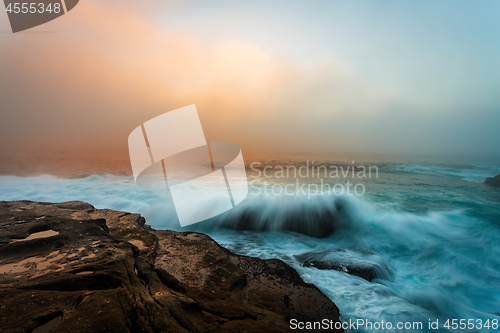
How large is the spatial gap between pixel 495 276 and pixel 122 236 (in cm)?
1269

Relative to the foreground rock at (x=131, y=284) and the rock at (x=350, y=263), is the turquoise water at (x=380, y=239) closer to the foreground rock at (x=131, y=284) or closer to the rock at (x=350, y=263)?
the rock at (x=350, y=263)

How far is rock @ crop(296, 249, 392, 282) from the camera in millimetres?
6395

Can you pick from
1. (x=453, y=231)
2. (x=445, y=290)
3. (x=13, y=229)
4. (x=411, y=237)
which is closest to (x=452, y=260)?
(x=411, y=237)

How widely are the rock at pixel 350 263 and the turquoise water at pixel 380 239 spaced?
8 centimetres

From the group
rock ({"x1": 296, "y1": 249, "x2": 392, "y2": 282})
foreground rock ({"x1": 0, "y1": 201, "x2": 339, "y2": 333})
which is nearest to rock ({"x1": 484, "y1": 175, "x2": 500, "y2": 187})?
rock ({"x1": 296, "y1": 249, "x2": 392, "y2": 282})

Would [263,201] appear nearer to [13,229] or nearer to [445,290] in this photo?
[445,290]

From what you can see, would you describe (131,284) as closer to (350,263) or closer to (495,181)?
(350,263)

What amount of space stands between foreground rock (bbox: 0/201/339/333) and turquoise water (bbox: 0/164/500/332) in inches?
75.0

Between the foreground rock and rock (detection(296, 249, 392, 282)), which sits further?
rock (detection(296, 249, 392, 282))

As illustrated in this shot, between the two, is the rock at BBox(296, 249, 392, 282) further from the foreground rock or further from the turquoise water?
the foreground rock

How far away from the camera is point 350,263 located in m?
6.76

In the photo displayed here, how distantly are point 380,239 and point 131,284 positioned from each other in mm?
10216

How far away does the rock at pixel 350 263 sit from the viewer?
252 inches

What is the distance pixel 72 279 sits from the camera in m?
2.91
